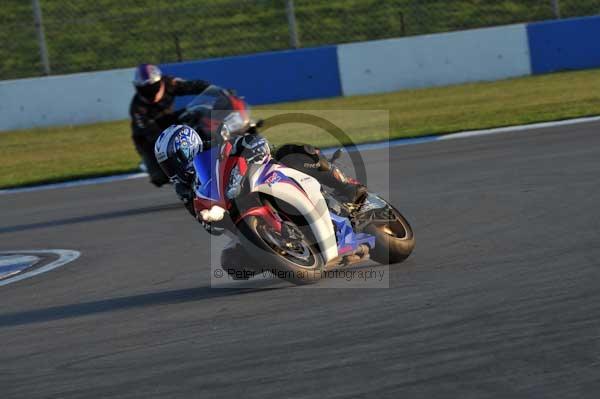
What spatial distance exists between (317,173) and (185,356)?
2.02 metres

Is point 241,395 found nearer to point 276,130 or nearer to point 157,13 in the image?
point 276,130

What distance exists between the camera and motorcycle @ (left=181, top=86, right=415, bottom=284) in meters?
6.85

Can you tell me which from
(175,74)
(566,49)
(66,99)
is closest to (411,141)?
(175,74)

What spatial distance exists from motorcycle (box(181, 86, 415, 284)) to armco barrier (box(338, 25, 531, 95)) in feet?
45.5

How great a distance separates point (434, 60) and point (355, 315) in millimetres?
15578

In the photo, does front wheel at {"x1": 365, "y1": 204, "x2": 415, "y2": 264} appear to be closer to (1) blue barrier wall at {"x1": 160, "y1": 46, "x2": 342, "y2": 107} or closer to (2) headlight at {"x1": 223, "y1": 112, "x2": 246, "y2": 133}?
(2) headlight at {"x1": 223, "y1": 112, "x2": 246, "y2": 133}

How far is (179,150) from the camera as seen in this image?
7.02 m

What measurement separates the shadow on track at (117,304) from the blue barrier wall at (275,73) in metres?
13.3

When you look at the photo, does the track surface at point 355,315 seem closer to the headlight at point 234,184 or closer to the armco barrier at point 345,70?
the headlight at point 234,184

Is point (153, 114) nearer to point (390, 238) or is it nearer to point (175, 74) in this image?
point (390, 238)

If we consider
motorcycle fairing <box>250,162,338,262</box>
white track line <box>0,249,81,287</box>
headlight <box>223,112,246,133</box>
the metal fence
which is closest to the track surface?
white track line <box>0,249,81,287</box>

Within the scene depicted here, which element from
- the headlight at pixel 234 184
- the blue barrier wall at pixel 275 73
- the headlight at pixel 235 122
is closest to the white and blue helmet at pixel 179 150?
the headlight at pixel 234 184

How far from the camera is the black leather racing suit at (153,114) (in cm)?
1181

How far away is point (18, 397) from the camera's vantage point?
5.18 meters
